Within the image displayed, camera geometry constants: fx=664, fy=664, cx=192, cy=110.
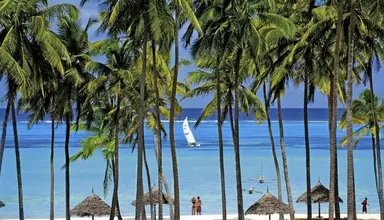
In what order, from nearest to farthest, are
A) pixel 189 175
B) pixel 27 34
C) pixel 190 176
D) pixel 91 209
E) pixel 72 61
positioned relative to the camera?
pixel 27 34, pixel 72 61, pixel 91 209, pixel 190 176, pixel 189 175

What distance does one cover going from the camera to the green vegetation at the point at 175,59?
2141cm

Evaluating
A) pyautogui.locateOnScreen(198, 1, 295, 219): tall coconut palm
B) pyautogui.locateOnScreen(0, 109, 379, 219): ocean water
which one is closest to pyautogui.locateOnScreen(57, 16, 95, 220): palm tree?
pyautogui.locateOnScreen(198, 1, 295, 219): tall coconut palm


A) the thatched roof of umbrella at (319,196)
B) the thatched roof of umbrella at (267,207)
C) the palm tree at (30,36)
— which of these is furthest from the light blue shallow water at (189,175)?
the palm tree at (30,36)

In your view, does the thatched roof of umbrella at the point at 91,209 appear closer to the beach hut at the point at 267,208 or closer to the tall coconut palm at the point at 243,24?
the beach hut at the point at 267,208

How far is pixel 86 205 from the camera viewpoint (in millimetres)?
30766

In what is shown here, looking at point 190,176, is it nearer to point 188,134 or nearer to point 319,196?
point 319,196

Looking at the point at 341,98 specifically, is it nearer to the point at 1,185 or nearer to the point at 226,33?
the point at 226,33

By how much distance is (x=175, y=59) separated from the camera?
2275 centimetres

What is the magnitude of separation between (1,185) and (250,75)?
34.7 meters

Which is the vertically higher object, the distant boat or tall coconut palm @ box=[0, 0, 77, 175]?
tall coconut palm @ box=[0, 0, 77, 175]

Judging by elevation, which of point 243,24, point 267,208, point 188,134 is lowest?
point 267,208

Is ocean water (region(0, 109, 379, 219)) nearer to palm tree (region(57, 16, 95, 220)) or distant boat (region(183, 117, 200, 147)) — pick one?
distant boat (region(183, 117, 200, 147))

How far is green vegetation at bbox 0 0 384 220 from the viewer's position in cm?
2141

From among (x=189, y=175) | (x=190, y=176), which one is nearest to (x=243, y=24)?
(x=190, y=176)
